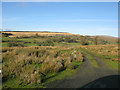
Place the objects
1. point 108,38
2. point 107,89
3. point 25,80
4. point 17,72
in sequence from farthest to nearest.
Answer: point 108,38 < point 17,72 < point 25,80 < point 107,89

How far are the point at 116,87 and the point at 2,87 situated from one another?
633 cm

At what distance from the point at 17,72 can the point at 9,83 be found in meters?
1.66

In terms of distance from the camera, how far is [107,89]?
3.83 meters

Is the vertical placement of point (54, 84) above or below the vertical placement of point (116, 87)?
below

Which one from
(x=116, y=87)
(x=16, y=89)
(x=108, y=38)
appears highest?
(x=108, y=38)

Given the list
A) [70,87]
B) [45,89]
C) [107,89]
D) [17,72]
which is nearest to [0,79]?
[17,72]

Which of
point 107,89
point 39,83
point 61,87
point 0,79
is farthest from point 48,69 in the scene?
point 107,89

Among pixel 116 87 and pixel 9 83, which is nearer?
pixel 116 87

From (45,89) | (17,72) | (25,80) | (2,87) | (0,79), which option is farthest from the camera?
(17,72)

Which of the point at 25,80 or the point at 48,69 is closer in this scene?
the point at 25,80

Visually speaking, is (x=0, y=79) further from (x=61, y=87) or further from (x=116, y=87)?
(x=116, y=87)

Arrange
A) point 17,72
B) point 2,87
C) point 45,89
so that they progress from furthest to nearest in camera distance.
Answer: point 17,72 < point 2,87 < point 45,89

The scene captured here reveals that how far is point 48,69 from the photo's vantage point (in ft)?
28.8

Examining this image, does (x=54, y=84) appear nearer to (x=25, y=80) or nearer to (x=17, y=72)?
(x=25, y=80)
